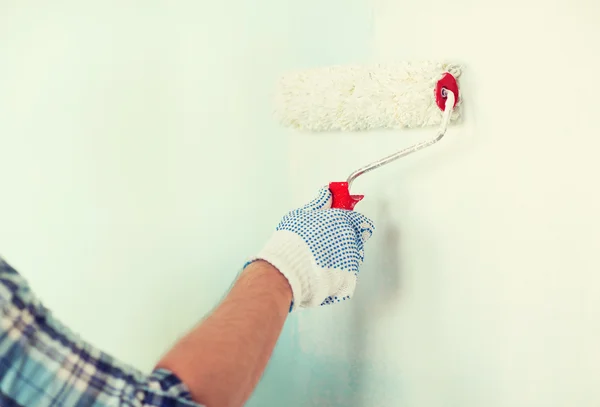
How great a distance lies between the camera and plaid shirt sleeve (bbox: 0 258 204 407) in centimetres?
42

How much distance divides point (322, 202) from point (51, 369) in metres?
0.48

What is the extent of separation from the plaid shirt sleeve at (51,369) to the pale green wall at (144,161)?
0.54 meters

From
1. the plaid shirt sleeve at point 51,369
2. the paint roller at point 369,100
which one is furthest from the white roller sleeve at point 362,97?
the plaid shirt sleeve at point 51,369

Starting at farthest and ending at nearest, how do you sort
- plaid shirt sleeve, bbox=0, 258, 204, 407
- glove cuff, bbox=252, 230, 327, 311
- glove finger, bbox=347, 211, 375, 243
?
glove finger, bbox=347, 211, 375, 243
glove cuff, bbox=252, 230, 327, 311
plaid shirt sleeve, bbox=0, 258, 204, 407

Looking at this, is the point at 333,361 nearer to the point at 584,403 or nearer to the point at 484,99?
the point at 584,403

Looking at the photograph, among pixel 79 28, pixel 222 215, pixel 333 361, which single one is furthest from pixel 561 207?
pixel 79 28

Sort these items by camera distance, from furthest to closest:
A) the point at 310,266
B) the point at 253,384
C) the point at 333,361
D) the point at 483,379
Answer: the point at 333,361 → the point at 483,379 → the point at 310,266 → the point at 253,384

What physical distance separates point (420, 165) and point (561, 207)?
23cm

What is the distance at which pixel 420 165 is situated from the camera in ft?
2.88

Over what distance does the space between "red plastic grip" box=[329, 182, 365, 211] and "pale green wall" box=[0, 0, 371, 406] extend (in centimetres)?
11

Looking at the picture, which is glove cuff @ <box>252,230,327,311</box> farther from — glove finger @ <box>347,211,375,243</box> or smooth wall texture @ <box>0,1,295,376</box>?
smooth wall texture @ <box>0,1,295,376</box>

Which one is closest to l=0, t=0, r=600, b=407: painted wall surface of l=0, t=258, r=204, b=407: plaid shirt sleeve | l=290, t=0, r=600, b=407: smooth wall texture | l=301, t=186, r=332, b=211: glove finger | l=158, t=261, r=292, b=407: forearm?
l=290, t=0, r=600, b=407: smooth wall texture

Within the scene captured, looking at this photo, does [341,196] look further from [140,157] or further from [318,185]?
[140,157]

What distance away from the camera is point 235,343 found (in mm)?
552
